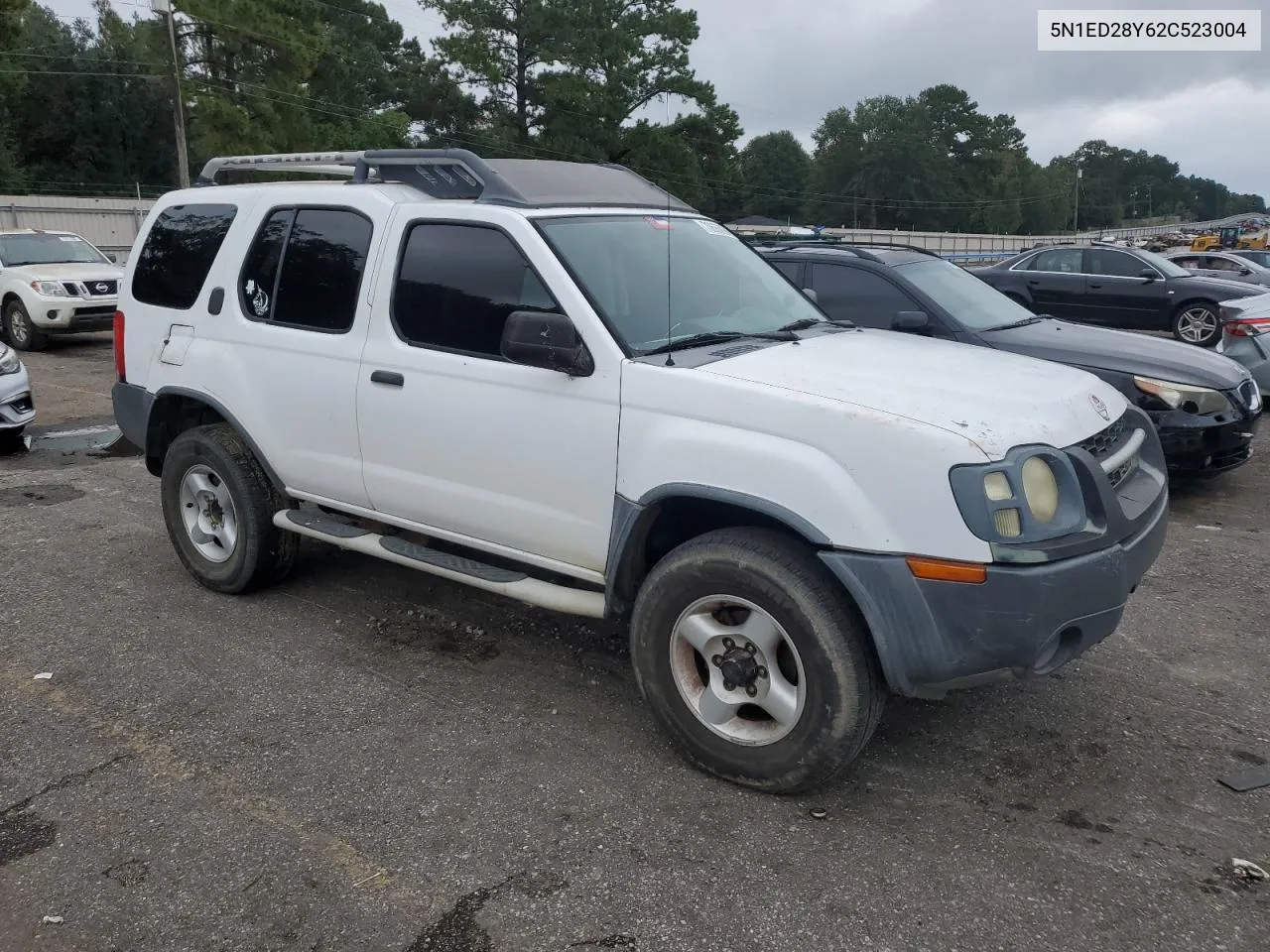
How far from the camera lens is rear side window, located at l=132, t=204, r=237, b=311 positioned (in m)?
5.10

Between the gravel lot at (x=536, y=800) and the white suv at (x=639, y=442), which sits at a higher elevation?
the white suv at (x=639, y=442)

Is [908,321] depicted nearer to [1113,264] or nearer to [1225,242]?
[1113,264]

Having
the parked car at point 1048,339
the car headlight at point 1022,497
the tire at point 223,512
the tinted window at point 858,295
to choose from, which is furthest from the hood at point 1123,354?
the tire at point 223,512

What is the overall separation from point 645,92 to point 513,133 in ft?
22.0

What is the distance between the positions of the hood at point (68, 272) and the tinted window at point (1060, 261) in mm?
13199

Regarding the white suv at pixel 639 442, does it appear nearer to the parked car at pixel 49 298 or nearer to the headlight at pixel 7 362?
the headlight at pixel 7 362

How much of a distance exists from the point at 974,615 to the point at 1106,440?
40.7 inches

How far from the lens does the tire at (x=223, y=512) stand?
4.96 metres

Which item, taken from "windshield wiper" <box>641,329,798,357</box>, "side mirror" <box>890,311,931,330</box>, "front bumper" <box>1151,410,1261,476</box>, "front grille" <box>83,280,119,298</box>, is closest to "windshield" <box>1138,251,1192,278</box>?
"front bumper" <box>1151,410,1261,476</box>

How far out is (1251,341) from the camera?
9.62 meters

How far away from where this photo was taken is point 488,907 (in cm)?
288

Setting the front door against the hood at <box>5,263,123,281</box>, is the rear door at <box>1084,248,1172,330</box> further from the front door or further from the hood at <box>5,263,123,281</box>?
the hood at <box>5,263,123,281</box>

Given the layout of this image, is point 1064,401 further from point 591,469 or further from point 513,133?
point 513,133

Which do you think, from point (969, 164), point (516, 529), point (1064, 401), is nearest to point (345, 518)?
point (516, 529)
